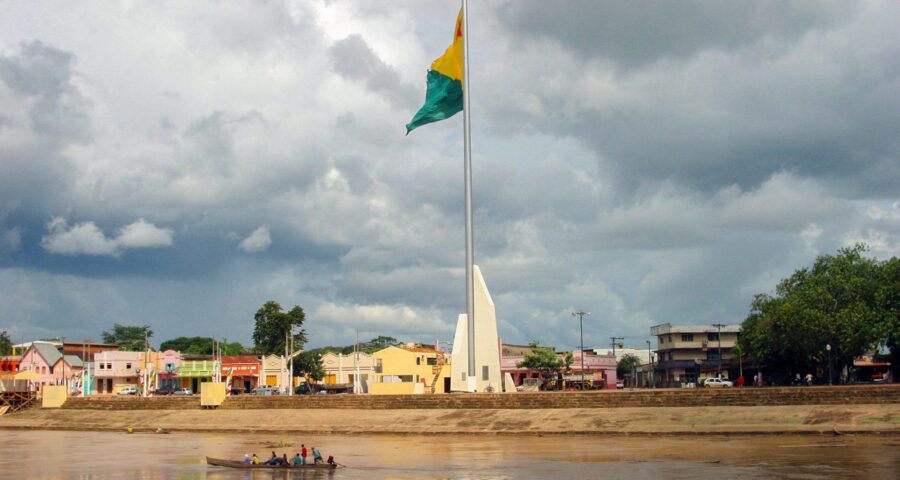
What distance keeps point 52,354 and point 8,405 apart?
121 ft

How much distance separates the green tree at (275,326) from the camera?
9044 centimetres

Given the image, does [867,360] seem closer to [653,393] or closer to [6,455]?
[653,393]

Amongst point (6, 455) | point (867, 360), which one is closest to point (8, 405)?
point (6, 455)

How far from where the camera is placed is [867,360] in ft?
280

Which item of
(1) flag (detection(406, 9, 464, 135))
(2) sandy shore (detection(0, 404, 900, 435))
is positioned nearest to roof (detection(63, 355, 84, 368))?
(2) sandy shore (detection(0, 404, 900, 435))

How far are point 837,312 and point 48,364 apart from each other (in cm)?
7768

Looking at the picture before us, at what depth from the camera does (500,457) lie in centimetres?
2677

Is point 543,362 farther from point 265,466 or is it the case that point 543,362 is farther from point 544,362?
point 265,466

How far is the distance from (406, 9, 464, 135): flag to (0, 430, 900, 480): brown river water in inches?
572

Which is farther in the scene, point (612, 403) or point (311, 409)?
point (311, 409)

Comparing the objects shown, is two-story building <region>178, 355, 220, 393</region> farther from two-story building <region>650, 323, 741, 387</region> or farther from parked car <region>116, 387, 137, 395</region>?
two-story building <region>650, 323, 741, 387</region>

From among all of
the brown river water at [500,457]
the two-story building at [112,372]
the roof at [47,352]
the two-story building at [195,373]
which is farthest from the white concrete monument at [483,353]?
the roof at [47,352]

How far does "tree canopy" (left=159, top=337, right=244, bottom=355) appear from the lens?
145975 millimetres

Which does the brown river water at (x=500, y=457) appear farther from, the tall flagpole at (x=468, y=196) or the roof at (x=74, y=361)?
the roof at (x=74, y=361)
